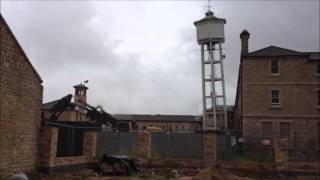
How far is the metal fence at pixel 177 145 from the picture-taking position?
26267 mm

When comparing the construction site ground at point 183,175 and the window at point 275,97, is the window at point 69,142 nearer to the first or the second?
the construction site ground at point 183,175

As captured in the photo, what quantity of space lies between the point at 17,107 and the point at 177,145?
47.6 feet

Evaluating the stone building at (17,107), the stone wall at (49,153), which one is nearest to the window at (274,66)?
the stone wall at (49,153)

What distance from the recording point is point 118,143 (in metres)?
26.3

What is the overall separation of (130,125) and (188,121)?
5688cm

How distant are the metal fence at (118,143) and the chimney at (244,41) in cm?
1699

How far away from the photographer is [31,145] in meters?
15.6

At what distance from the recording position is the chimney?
3938 cm

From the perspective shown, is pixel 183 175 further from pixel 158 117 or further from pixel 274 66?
pixel 158 117

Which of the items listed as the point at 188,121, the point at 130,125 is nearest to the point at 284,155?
the point at 130,125

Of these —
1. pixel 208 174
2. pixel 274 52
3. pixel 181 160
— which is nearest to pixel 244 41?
pixel 274 52

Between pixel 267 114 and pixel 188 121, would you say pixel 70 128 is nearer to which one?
pixel 267 114

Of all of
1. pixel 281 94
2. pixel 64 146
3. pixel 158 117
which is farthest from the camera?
pixel 158 117

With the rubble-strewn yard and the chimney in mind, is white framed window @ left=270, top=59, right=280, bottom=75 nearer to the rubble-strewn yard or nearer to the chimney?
the chimney
